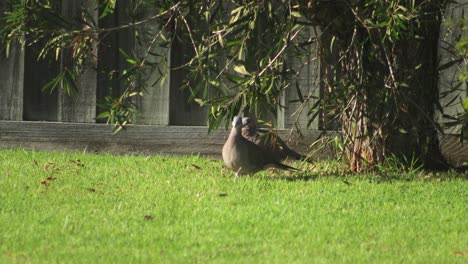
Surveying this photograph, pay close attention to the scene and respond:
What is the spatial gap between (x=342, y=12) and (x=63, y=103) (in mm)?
2826

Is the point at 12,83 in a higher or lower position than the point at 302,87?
lower

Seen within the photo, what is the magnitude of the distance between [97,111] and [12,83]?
0.81 meters

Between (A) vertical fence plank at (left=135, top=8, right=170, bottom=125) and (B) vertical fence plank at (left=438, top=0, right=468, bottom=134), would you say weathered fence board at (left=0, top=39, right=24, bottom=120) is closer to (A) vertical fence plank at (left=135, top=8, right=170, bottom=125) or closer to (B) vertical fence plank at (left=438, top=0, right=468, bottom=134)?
(A) vertical fence plank at (left=135, top=8, right=170, bottom=125)

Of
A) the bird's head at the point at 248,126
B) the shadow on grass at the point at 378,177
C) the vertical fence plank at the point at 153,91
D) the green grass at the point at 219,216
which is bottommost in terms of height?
the green grass at the point at 219,216

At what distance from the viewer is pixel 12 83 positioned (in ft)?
27.3

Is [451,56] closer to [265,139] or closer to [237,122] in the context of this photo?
[265,139]

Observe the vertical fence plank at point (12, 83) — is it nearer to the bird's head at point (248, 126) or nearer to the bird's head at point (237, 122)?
the bird's head at point (248, 126)

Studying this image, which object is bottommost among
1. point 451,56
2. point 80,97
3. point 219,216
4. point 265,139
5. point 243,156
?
point 219,216

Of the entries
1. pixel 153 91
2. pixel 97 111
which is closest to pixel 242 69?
pixel 153 91

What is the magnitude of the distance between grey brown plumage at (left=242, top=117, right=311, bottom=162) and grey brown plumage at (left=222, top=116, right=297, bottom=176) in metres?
0.23

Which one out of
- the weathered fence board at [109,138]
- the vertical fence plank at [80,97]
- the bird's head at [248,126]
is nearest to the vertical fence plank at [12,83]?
the weathered fence board at [109,138]

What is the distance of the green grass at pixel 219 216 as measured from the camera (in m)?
4.42

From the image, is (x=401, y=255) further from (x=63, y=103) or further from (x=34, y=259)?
(x=63, y=103)

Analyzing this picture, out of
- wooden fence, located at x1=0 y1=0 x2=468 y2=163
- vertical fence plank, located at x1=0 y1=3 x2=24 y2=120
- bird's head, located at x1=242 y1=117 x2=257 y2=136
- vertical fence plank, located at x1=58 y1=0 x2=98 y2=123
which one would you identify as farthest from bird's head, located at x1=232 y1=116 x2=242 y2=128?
vertical fence plank, located at x1=0 y1=3 x2=24 y2=120
